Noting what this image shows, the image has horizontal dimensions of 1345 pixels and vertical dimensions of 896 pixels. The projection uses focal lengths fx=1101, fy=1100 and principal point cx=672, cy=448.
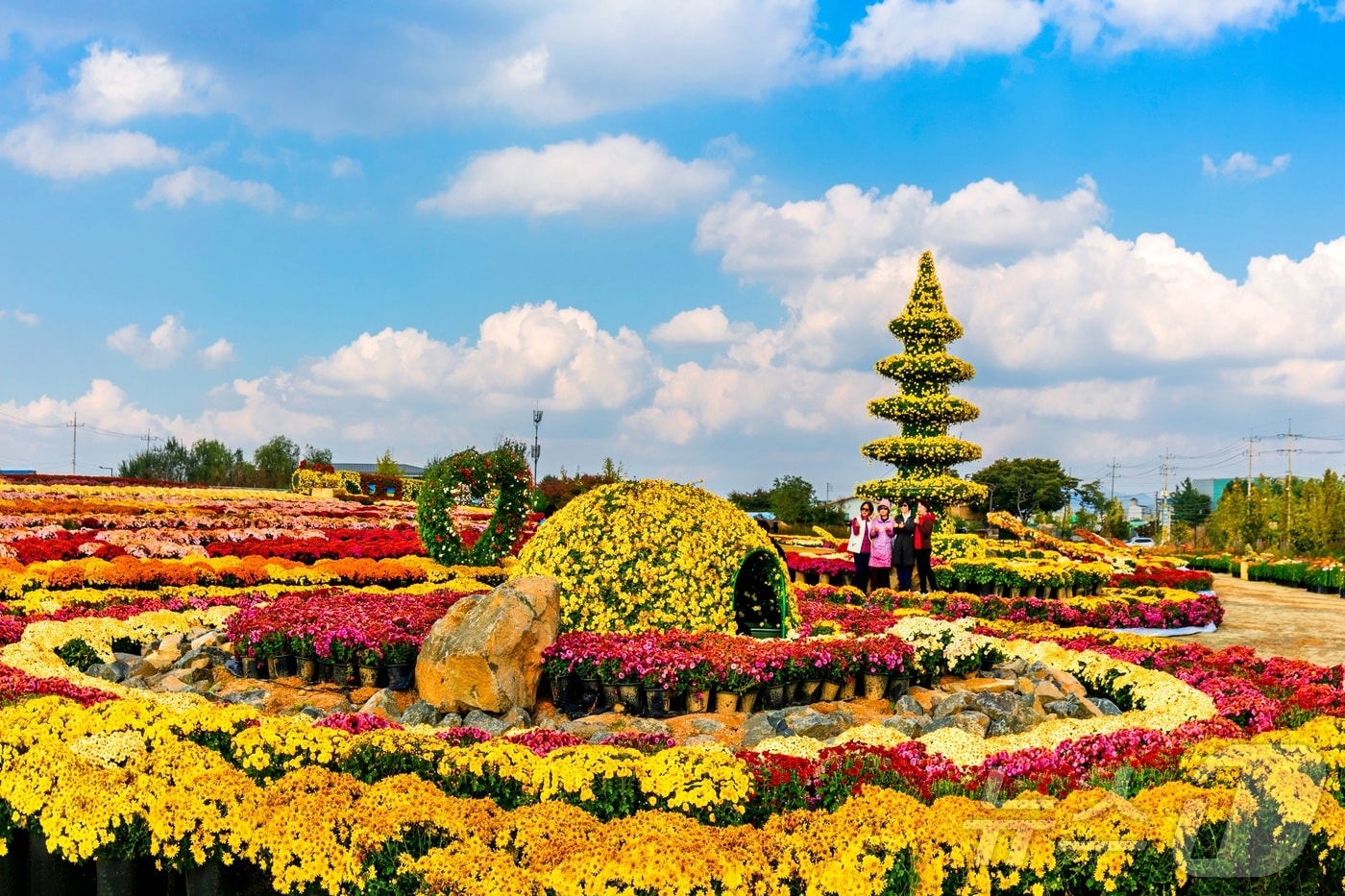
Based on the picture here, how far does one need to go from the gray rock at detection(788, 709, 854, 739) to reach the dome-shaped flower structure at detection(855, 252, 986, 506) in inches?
957

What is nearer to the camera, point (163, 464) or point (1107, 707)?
point (1107, 707)

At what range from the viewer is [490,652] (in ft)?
24.4

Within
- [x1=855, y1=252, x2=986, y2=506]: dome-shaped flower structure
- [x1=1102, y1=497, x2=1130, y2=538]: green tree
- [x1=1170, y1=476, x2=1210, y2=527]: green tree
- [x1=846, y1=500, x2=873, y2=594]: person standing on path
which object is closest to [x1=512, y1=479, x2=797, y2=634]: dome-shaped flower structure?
[x1=846, y1=500, x2=873, y2=594]: person standing on path

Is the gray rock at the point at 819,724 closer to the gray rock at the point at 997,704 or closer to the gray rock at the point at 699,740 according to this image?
the gray rock at the point at 699,740

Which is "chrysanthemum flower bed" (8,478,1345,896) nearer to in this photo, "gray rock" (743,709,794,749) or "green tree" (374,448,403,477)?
"gray rock" (743,709,794,749)

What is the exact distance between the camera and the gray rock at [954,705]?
753 centimetres

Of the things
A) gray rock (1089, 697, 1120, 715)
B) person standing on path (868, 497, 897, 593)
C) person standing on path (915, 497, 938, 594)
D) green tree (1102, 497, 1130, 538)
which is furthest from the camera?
green tree (1102, 497, 1130, 538)

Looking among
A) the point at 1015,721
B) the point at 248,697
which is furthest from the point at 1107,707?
the point at 248,697

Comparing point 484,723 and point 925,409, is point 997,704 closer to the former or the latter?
point 484,723

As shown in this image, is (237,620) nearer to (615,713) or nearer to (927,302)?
(615,713)

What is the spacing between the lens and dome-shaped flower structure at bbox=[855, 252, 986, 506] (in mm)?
31297

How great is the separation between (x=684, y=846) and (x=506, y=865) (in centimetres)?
64

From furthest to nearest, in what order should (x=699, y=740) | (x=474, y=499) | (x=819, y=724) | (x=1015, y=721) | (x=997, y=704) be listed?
1. (x=474, y=499)
2. (x=997, y=704)
3. (x=1015, y=721)
4. (x=819, y=724)
5. (x=699, y=740)

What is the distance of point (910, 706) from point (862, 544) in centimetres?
869
